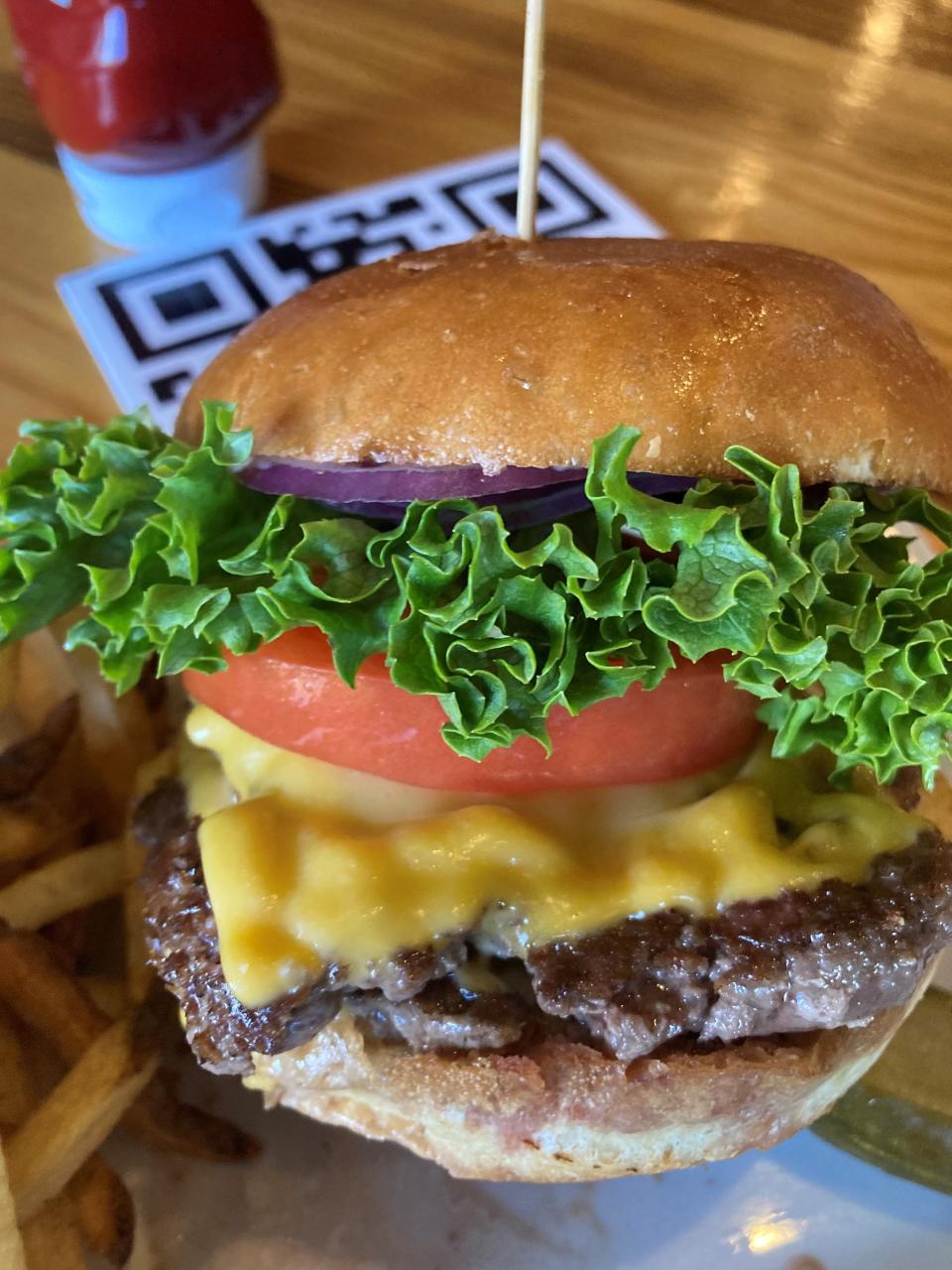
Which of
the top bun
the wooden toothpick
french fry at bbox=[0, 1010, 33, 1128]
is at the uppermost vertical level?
the wooden toothpick

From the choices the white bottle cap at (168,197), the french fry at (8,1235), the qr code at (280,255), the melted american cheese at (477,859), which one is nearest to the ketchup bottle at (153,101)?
the white bottle cap at (168,197)

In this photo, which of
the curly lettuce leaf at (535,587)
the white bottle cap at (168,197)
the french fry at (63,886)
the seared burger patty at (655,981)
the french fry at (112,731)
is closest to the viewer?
the curly lettuce leaf at (535,587)

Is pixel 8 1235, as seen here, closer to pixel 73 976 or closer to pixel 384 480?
pixel 73 976

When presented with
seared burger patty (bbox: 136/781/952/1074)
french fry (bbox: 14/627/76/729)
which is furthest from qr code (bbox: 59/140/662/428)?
seared burger patty (bbox: 136/781/952/1074)

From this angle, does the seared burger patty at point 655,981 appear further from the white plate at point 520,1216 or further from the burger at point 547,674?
the white plate at point 520,1216

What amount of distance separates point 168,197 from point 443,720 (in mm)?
1984

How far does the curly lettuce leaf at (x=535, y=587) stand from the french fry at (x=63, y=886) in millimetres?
339

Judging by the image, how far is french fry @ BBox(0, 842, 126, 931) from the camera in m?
1.49

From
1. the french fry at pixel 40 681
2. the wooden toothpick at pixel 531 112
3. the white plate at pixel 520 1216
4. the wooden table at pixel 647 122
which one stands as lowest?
the white plate at pixel 520 1216

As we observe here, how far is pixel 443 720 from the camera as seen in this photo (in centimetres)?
140

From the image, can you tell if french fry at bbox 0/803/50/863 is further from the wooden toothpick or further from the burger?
the wooden toothpick

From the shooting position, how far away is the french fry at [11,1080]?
141cm

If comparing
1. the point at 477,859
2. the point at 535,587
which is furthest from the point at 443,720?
the point at 535,587

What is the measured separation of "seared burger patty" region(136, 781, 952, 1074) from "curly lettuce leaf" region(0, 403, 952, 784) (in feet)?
0.57
